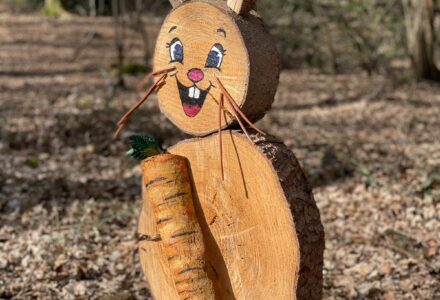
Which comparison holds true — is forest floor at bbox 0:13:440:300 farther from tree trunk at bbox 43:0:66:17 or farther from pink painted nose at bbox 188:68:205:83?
tree trunk at bbox 43:0:66:17

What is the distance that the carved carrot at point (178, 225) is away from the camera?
8.68ft

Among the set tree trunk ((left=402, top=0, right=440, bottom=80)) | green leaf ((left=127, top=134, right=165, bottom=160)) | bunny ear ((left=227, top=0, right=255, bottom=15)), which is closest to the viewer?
bunny ear ((left=227, top=0, right=255, bottom=15))

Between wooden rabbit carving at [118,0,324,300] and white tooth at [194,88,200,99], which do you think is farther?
white tooth at [194,88,200,99]

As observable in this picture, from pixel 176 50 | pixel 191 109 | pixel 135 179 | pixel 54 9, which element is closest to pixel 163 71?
pixel 176 50

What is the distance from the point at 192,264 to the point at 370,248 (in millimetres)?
2328

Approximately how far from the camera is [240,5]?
2.54 m

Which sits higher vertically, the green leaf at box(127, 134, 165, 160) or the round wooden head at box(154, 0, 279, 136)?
the round wooden head at box(154, 0, 279, 136)

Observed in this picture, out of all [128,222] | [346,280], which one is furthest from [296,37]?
[346,280]

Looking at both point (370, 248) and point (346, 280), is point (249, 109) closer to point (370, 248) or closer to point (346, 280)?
point (346, 280)

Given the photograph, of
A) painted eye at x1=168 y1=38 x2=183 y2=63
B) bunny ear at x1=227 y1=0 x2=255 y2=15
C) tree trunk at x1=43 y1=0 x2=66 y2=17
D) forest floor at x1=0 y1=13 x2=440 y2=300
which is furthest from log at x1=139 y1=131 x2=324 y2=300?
tree trunk at x1=43 y1=0 x2=66 y2=17

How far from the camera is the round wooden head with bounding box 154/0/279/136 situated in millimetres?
2510

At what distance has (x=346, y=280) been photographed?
4.11 m

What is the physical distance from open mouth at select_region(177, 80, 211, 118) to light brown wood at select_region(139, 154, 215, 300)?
0.21m

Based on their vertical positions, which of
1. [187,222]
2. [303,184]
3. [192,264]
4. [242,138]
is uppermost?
[242,138]
